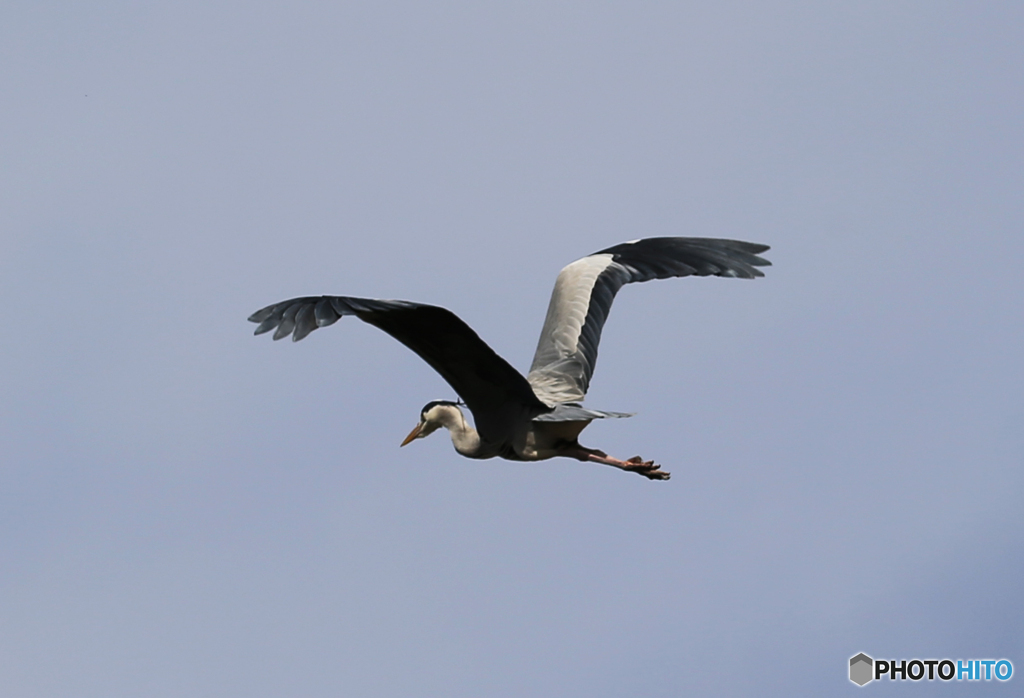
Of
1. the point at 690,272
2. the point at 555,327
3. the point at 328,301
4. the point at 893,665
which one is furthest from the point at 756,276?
the point at 328,301

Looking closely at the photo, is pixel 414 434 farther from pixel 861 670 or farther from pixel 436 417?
pixel 861 670

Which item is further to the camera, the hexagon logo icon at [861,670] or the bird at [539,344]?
the hexagon logo icon at [861,670]

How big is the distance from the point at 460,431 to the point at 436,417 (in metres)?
0.23

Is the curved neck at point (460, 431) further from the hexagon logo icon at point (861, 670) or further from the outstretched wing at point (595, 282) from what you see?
the hexagon logo icon at point (861, 670)

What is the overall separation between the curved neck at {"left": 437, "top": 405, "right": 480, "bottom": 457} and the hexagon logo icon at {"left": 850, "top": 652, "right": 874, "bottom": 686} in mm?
4464

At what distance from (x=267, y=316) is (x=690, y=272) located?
4.86m

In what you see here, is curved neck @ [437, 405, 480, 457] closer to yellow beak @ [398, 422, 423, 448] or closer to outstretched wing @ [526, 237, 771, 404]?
yellow beak @ [398, 422, 423, 448]

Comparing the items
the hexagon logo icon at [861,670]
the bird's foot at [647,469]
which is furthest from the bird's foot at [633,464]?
the hexagon logo icon at [861,670]

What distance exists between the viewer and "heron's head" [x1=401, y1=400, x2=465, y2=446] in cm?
1029

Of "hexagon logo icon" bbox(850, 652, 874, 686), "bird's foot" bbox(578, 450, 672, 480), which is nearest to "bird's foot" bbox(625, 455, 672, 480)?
"bird's foot" bbox(578, 450, 672, 480)

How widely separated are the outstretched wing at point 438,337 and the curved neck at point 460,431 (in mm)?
123

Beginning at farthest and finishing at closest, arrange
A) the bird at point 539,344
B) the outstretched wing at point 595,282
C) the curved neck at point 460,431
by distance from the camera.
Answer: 1. the outstretched wing at point 595,282
2. the curved neck at point 460,431
3. the bird at point 539,344

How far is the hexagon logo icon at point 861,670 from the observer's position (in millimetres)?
12188

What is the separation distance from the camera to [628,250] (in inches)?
498
